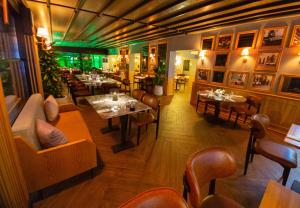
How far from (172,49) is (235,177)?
19.3ft

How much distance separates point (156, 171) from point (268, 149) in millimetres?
1623

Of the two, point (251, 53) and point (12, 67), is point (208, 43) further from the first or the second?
point (12, 67)

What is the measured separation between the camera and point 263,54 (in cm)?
390

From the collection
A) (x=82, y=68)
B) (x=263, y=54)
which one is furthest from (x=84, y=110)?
(x=82, y=68)

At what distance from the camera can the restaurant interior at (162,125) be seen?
128 cm

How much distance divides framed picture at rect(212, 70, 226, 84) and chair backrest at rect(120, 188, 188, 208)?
4.89 metres

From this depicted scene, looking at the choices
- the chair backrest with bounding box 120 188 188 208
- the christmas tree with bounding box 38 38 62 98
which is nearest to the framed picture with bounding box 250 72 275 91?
the chair backrest with bounding box 120 188 188 208

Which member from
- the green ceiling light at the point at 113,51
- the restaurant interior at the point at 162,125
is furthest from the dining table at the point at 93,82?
the green ceiling light at the point at 113,51

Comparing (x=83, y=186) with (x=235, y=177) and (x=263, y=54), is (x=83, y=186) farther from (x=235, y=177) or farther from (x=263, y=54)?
(x=263, y=54)

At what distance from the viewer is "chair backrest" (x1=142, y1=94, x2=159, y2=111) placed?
311cm

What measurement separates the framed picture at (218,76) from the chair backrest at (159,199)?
193 inches

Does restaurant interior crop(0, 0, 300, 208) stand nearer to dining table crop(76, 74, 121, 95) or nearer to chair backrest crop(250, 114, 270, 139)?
chair backrest crop(250, 114, 270, 139)

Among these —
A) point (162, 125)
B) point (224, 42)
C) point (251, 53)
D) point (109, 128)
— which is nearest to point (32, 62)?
point (109, 128)

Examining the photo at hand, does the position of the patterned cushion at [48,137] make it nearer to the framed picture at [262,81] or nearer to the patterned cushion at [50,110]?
the patterned cushion at [50,110]
